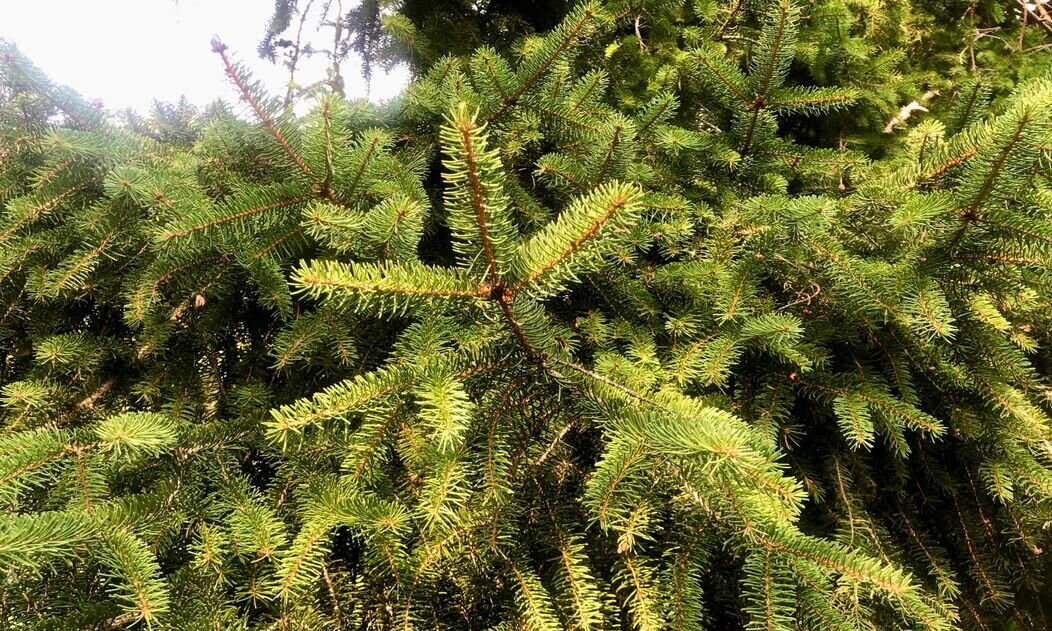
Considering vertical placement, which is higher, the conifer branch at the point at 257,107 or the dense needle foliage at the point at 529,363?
the conifer branch at the point at 257,107

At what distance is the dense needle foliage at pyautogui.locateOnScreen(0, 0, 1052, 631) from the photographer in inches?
30.6

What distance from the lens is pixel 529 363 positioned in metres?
0.80

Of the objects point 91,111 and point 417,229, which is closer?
point 417,229

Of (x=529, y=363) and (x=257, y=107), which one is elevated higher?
(x=257, y=107)

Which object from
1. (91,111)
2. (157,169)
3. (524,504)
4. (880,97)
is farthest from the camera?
(880,97)

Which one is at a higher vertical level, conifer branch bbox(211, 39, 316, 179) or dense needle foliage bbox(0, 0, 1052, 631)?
conifer branch bbox(211, 39, 316, 179)

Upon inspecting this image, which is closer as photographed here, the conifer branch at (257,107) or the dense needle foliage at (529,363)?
the dense needle foliage at (529,363)

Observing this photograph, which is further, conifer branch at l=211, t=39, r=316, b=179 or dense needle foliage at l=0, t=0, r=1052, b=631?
conifer branch at l=211, t=39, r=316, b=179

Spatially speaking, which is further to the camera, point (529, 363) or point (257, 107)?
point (257, 107)

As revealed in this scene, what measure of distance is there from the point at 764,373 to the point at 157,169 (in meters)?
1.56

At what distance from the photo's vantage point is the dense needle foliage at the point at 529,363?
0.78 m

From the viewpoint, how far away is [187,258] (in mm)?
1177

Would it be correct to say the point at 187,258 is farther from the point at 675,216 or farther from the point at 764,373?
the point at 764,373

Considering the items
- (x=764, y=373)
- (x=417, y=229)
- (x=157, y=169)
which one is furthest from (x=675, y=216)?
(x=157, y=169)
